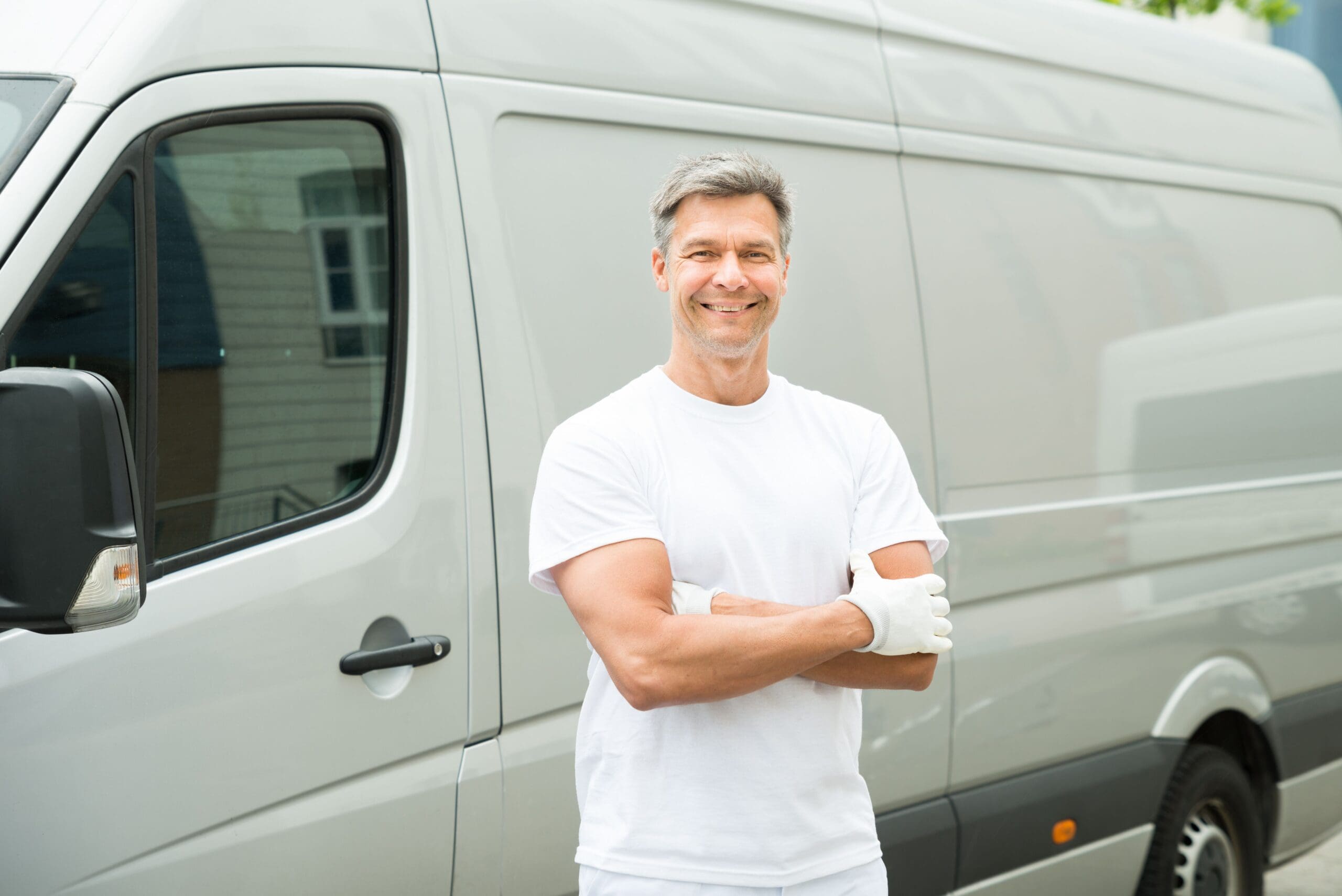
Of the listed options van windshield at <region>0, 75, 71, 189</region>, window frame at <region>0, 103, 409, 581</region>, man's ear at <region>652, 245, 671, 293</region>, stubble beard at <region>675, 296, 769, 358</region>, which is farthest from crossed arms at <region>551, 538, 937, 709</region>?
van windshield at <region>0, 75, 71, 189</region>

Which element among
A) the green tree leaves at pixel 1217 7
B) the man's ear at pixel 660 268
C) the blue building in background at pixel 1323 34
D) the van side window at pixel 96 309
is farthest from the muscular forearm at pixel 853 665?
the blue building in background at pixel 1323 34

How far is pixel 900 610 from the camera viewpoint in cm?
198

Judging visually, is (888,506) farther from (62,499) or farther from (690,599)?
(62,499)

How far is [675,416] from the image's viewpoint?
2084 millimetres

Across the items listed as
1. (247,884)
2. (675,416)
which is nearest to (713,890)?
(675,416)

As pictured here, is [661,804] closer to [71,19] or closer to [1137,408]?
[71,19]

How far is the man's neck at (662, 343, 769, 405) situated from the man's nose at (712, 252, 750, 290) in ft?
0.35

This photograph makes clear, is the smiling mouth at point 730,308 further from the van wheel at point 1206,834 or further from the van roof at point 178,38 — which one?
the van wheel at point 1206,834

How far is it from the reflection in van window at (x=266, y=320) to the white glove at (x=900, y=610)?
937mm

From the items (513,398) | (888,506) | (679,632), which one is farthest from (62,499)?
(888,506)

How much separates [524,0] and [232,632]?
1303 mm

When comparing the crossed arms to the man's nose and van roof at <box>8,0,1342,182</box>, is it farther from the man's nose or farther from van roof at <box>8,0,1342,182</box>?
van roof at <box>8,0,1342,182</box>

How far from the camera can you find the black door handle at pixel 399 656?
92.7 inches

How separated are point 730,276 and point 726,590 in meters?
0.47
